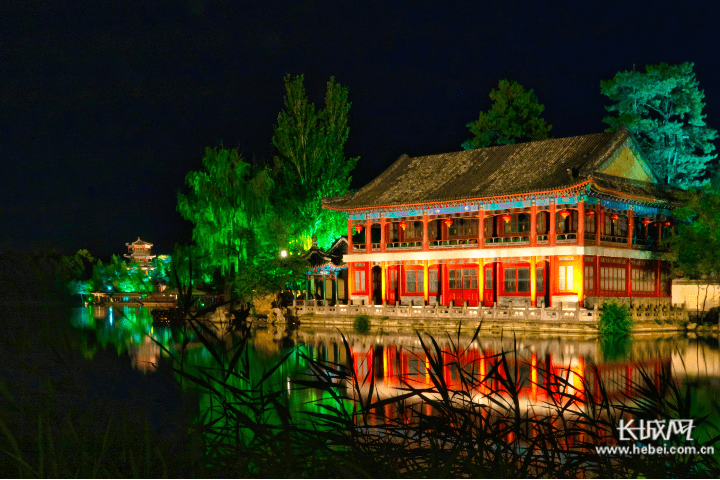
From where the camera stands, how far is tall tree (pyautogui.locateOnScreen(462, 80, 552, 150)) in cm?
4384

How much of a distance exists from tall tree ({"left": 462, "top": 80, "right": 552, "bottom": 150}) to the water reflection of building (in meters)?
19.0

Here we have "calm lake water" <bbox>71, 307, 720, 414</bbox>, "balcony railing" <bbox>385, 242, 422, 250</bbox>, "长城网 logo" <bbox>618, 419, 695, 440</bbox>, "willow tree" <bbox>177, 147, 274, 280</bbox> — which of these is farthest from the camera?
"willow tree" <bbox>177, 147, 274, 280</bbox>

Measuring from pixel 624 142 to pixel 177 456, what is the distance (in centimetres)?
2887

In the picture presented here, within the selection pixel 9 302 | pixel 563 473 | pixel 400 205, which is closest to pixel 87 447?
pixel 563 473

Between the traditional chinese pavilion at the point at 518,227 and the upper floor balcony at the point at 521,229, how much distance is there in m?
0.05

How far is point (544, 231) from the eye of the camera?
106 feet

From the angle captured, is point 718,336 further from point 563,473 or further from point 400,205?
point 563,473

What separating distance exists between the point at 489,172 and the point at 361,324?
896 cm

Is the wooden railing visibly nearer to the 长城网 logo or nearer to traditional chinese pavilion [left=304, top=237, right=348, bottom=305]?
traditional chinese pavilion [left=304, top=237, right=348, bottom=305]

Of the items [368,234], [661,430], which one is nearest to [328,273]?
[368,234]

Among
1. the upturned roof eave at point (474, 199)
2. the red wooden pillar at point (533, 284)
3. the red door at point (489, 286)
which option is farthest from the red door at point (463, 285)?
the upturned roof eave at point (474, 199)

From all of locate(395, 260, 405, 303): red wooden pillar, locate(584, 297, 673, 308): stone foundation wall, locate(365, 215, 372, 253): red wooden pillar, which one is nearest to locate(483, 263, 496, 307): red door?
locate(395, 260, 405, 303): red wooden pillar

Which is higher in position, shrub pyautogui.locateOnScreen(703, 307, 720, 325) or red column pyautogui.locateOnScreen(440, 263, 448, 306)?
red column pyautogui.locateOnScreen(440, 263, 448, 306)

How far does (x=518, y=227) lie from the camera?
110 ft
